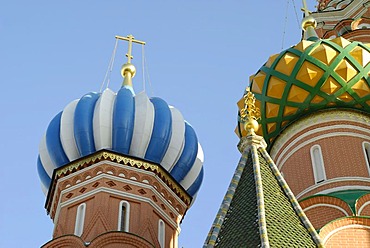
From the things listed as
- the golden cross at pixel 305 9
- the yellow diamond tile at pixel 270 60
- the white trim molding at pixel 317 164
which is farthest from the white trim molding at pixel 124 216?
Result: the golden cross at pixel 305 9

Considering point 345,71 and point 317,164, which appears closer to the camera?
point 317,164

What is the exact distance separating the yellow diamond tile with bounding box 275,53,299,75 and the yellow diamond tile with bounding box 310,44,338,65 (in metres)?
A: 0.27

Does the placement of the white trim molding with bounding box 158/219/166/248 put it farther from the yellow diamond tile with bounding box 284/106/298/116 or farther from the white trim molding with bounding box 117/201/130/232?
the yellow diamond tile with bounding box 284/106/298/116

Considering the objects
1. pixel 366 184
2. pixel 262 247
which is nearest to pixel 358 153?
pixel 366 184

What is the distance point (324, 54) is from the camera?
11.3 m

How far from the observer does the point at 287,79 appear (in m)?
11.4

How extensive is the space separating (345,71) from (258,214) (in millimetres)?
4161

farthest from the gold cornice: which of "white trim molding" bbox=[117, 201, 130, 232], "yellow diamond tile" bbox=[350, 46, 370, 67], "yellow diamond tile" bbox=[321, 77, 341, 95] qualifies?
"yellow diamond tile" bbox=[350, 46, 370, 67]

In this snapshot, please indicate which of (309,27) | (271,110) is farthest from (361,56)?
(309,27)

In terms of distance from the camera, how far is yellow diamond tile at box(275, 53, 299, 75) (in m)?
11.5

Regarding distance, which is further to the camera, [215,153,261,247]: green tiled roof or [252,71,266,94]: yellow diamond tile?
[252,71,266,94]: yellow diamond tile

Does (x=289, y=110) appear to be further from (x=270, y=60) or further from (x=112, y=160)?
(x=112, y=160)

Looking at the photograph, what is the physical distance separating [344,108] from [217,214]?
385 centimetres

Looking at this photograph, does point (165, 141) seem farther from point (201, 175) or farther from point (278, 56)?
point (278, 56)
